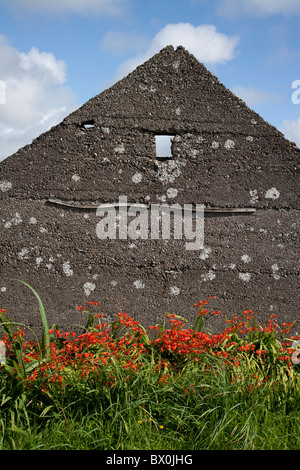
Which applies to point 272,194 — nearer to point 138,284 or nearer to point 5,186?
point 138,284

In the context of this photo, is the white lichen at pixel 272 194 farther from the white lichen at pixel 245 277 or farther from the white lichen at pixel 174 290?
the white lichen at pixel 174 290

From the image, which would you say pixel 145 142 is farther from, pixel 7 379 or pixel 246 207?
pixel 7 379

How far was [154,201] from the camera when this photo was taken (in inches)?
155

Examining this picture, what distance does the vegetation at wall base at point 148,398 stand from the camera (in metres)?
2.47

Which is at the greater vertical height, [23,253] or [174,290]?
[23,253]

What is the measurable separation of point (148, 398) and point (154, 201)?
190 centimetres

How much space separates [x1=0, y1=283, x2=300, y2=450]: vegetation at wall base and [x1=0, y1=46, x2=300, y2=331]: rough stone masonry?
19.3 inches

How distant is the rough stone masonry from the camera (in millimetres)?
3855

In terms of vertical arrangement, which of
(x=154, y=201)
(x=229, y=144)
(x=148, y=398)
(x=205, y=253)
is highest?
(x=229, y=144)

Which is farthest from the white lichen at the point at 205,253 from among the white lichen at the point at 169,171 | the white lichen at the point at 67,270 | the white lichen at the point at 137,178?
the white lichen at the point at 67,270

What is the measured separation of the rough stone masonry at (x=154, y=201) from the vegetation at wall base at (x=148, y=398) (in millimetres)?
491

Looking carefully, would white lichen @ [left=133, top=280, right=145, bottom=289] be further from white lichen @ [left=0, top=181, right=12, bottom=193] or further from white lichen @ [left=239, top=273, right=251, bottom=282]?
white lichen @ [left=0, top=181, right=12, bottom=193]

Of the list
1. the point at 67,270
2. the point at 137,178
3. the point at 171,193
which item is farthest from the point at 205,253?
the point at 67,270

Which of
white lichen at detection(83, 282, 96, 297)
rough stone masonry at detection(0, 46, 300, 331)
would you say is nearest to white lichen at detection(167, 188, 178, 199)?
rough stone masonry at detection(0, 46, 300, 331)
